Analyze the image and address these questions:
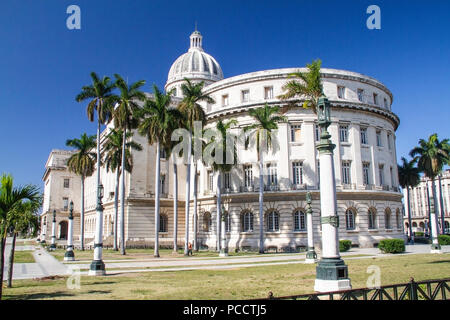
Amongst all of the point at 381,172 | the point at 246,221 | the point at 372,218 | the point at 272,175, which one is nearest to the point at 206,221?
the point at 246,221

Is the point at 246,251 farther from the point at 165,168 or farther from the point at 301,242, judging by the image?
the point at 165,168

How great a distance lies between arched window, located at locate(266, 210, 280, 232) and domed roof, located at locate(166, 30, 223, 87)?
37626mm

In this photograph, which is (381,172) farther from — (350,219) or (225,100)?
(225,100)

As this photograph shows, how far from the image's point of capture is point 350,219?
147 feet

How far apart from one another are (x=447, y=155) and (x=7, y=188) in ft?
203

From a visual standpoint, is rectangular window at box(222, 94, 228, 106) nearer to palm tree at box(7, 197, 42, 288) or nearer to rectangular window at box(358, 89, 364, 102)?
rectangular window at box(358, 89, 364, 102)

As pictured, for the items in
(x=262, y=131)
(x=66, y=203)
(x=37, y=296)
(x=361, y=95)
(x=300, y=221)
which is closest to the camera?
(x=37, y=296)

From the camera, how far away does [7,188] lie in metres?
13.5

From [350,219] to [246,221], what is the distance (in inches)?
473

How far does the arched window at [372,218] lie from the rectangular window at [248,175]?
1435 cm

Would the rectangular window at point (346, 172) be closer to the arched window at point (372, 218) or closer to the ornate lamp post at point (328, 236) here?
the arched window at point (372, 218)

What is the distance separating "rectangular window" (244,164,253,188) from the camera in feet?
155
